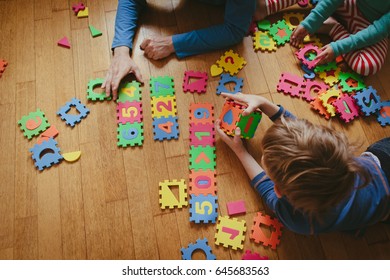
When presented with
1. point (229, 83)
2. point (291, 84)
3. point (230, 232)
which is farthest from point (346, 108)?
point (230, 232)

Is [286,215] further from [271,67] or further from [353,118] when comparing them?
[271,67]

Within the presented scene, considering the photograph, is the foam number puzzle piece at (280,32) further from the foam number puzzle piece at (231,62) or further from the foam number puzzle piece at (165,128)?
the foam number puzzle piece at (165,128)

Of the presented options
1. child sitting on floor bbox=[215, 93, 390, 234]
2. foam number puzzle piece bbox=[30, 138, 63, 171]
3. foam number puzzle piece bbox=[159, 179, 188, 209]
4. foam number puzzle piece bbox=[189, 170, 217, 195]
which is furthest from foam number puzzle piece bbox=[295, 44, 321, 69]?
foam number puzzle piece bbox=[30, 138, 63, 171]

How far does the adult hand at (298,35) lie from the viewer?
59.7 inches

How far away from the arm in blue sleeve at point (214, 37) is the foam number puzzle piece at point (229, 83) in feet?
0.50

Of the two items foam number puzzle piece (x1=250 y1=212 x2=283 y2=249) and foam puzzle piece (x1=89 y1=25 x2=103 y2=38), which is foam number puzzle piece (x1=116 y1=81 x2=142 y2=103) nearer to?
foam puzzle piece (x1=89 y1=25 x2=103 y2=38)

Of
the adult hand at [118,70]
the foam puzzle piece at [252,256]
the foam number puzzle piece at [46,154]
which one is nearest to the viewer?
the foam puzzle piece at [252,256]

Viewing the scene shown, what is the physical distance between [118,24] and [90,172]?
68 cm

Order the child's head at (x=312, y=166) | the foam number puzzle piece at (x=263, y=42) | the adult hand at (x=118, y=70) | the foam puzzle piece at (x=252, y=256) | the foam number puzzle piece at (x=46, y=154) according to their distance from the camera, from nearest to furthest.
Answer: the child's head at (x=312, y=166) → the foam puzzle piece at (x=252, y=256) → the foam number puzzle piece at (x=46, y=154) → the adult hand at (x=118, y=70) → the foam number puzzle piece at (x=263, y=42)

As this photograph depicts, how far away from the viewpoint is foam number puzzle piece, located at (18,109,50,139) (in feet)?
4.49

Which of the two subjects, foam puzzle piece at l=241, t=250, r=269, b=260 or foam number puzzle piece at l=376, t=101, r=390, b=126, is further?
foam number puzzle piece at l=376, t=101, r=390, b=126

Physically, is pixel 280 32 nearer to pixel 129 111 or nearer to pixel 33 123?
pixel 129 111

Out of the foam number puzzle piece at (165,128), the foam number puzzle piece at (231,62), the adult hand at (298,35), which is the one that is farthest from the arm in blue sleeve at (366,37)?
the foam number puzzle piece at (165,128)

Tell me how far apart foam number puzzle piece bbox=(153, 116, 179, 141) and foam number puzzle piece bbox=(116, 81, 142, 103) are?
5.6 inches
